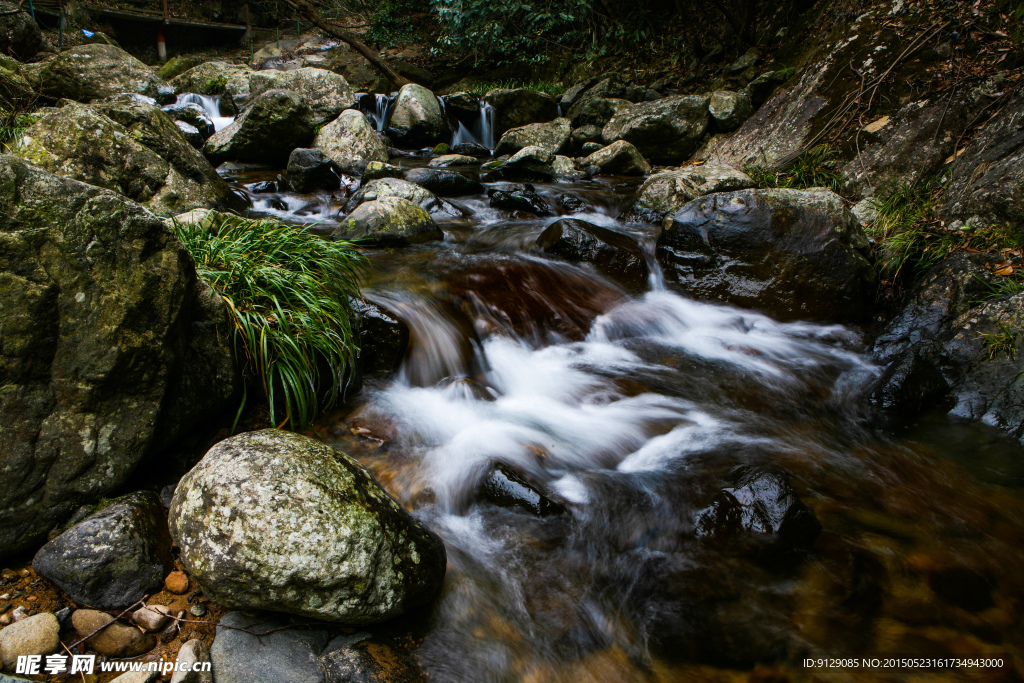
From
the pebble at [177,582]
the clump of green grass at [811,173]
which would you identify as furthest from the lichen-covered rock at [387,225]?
the clump of green grass at [811,173]

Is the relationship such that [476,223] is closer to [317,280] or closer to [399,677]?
[317,280]

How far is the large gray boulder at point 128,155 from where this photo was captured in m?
4.90

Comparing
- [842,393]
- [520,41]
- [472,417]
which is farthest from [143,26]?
[842,393]

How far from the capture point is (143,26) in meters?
21.9

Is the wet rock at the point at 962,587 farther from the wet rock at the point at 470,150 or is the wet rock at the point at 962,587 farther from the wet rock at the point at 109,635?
the wet rock at the point at 470,150

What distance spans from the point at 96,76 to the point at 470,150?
24.6 feet

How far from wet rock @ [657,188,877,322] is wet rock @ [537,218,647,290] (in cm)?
41

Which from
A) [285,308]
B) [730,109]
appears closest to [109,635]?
[285,308]

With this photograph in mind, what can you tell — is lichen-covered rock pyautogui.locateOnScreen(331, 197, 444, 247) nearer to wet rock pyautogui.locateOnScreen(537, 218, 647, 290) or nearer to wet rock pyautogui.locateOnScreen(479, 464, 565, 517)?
wet rock pyautogui.locateOnScreen(537, 218, 647, 290)

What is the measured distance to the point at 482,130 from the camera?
1391cm

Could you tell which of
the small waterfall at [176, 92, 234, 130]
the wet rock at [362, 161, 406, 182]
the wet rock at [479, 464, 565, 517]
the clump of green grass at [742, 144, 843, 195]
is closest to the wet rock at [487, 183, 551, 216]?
the wet rock at [362, 161, 406, 182]

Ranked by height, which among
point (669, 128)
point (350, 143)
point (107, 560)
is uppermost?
point (669, 128)

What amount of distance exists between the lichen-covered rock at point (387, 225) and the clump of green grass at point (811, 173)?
5.05 m

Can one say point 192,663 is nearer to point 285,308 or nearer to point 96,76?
point 285,308
